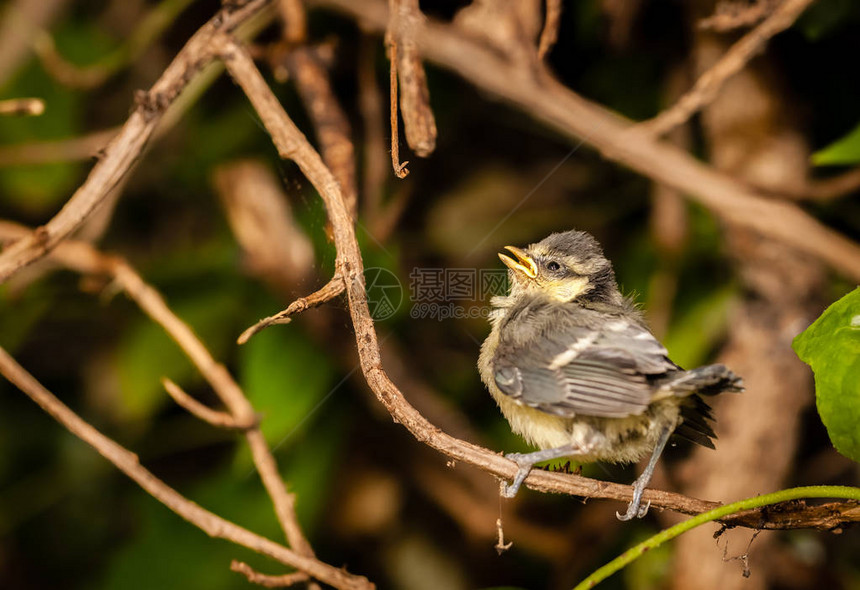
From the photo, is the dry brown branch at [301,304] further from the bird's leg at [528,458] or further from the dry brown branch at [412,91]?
the bird's leg at [528,458]

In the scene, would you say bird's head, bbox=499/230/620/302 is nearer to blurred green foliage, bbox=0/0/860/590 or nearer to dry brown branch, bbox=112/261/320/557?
blurred green foliage, bbox=0/0/860/590

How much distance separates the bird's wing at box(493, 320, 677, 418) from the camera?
958 millimetres

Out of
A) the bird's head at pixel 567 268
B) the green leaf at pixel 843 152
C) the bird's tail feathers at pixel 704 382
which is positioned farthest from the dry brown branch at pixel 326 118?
the green leaf at pixel 843 152

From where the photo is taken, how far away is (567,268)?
1.25 meters

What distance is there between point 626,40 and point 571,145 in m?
0.28

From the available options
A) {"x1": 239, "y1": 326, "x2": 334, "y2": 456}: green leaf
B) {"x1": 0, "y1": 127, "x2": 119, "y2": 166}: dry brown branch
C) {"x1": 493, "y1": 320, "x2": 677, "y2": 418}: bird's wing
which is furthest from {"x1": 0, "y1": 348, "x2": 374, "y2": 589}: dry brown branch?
{"x1": 0, "y1": 127, "x2": 119, "y2": 166}: dry brown branch

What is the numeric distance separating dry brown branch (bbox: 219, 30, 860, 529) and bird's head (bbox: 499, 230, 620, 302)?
0.36 meters

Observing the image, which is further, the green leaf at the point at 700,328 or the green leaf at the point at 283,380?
the green leaf at the point at 700,328

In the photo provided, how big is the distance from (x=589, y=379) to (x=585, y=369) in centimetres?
2

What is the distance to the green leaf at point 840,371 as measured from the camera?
84 centimetres

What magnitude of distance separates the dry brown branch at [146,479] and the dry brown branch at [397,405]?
0.29m

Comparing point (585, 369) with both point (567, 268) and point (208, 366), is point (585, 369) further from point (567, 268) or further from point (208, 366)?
point (208, 366)

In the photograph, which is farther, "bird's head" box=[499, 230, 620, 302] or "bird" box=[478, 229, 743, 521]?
"bird's head" box=[499, 230, 620, 302]

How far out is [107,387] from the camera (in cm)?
211
